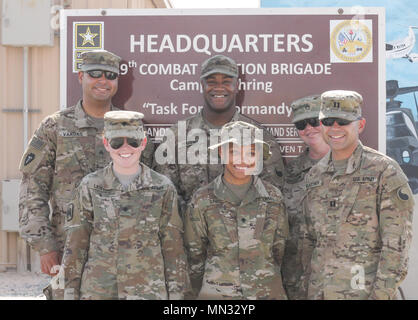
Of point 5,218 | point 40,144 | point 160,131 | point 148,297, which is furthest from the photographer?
point 5,218

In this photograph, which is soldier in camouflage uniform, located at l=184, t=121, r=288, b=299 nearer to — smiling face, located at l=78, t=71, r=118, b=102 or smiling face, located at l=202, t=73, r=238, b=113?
smiling face, located at l=202, t=73, r=238, b=113

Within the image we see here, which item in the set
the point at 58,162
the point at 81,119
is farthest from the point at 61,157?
the point at 81,119

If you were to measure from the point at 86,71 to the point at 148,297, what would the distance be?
1.75m

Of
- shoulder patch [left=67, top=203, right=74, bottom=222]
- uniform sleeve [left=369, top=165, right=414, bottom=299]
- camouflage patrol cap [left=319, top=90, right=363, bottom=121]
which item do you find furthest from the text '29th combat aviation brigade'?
uniform sleeve [left=369, top=165, right=414, bottom=299]

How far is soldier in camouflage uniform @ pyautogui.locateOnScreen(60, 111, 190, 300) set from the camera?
3334mm

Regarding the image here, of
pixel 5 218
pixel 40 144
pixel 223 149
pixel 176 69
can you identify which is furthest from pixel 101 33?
pixel 5 218

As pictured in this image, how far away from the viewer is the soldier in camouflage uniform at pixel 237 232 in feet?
11.2

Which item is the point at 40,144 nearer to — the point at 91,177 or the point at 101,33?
the point at 91,177

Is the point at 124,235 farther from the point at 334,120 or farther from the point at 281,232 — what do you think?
the point at 334,120

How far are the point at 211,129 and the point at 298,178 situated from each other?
739mm

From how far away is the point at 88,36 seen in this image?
4.55m

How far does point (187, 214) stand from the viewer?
11.6ft

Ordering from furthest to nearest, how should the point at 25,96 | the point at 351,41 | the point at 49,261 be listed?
the point at 25,96 < the point at 351,41 < the point at 49,261

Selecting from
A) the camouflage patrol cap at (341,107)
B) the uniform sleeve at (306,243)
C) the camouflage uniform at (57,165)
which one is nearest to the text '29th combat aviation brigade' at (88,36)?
the camouflage uniform at (57,165)
